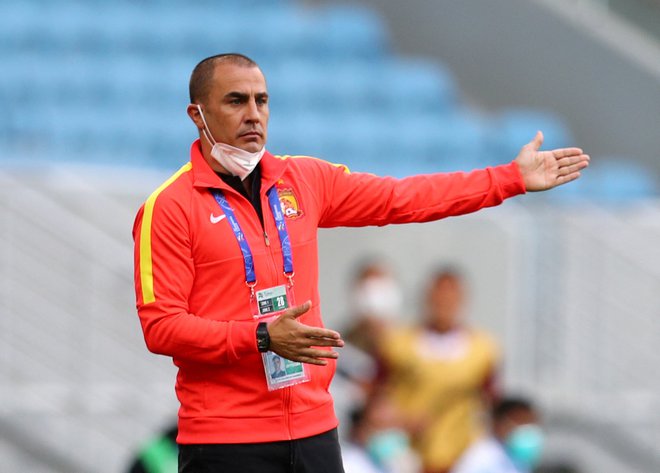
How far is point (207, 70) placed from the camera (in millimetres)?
4277

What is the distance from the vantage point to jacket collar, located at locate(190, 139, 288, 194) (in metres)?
4.21

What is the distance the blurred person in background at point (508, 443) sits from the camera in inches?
272

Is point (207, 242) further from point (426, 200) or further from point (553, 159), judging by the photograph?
point (553, 159)

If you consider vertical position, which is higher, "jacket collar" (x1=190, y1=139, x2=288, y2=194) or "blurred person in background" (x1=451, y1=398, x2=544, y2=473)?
"jacket collar" (x1=190, y1=139, x2=288, y2=194)

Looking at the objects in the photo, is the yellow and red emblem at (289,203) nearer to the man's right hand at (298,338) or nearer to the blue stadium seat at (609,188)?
the man's right hand at (298,338)

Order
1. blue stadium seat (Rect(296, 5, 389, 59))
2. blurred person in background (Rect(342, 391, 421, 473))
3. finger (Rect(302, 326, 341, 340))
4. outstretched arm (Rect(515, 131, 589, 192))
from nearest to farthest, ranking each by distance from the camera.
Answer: finger (Rect(302, 326, 341, 340))
outstretched arm (Rect(515, 131, 589, 192))
blurred person in background (Rect(342, 391, 421, 473))
blue stadium seat (Rect(296, 5, 389, 59))

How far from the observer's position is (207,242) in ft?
13.6

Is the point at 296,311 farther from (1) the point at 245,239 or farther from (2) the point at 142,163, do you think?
(2) the point at 142,163

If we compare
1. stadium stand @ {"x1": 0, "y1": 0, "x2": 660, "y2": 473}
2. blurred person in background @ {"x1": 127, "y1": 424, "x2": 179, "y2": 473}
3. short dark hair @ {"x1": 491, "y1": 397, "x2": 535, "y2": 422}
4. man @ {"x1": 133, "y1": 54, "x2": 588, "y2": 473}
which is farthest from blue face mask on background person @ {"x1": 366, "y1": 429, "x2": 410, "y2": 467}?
man @ {"x1": 133, "y1": 54, "x2": 588, "y2": 473}

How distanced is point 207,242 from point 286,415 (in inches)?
22.6

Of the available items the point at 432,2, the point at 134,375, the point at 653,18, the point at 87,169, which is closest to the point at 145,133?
the point at 87,169

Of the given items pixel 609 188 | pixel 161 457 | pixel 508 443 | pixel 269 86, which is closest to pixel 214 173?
pixel 161 457

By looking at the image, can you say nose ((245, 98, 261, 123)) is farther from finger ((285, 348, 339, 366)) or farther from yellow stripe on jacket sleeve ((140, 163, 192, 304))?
finger ((285, 348, 339, 366))

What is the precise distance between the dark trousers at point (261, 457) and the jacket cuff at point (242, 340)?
32 cm
